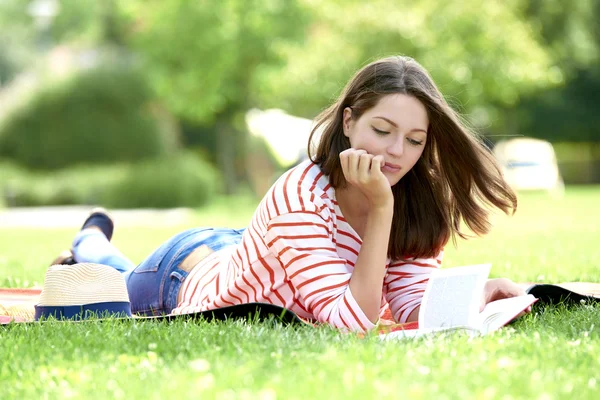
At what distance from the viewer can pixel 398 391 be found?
2.60 m

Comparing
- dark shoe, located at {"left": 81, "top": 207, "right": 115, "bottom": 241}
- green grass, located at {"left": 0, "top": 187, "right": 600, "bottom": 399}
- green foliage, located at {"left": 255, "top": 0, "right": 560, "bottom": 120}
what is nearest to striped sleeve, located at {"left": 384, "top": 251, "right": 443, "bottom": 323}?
green grass, located at {"left": 0, "top": 187, "right": 600, "bottom": 399}

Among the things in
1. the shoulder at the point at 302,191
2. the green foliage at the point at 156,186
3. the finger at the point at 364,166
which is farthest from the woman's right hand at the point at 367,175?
the green foliage at the point at 156,186

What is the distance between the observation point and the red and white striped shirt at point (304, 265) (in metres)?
3.61

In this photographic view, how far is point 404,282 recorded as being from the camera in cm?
421

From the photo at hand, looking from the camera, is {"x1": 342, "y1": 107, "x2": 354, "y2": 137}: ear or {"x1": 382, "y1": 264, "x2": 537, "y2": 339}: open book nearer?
{"x1": 382, "y1": 264, "x2": 537, "y2": 339}: open book

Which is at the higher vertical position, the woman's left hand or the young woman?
the young woman

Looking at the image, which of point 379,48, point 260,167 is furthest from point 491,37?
point 260,167

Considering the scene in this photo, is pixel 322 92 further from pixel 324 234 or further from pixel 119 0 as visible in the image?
pixel 324 234

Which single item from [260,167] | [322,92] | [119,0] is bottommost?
[260,167]

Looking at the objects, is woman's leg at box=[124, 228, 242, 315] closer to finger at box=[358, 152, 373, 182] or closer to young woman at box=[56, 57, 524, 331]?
young woman at box=[56, 57, 524, 331]

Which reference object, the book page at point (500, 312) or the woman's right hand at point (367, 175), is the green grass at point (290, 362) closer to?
the book page at point (500, 312)

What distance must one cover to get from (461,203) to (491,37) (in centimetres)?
2155

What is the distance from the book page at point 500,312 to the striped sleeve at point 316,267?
504 mm

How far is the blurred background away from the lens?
21359 millimetres
